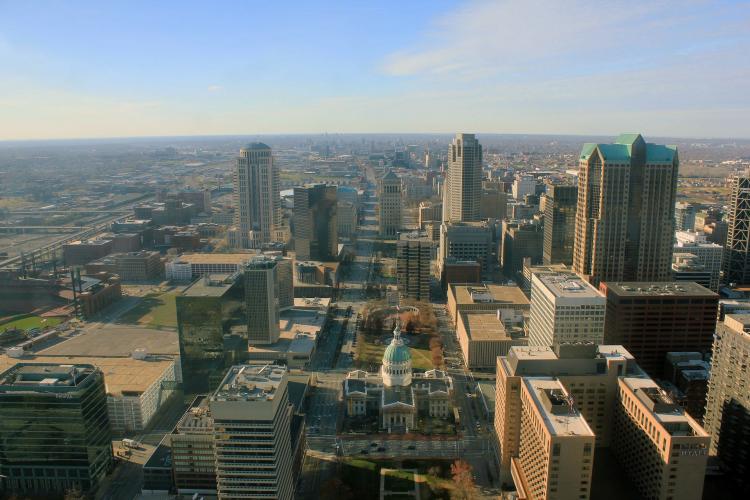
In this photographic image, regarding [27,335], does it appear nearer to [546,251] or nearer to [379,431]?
[379,431]

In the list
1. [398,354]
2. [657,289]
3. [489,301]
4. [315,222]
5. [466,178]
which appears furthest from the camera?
[466,178]

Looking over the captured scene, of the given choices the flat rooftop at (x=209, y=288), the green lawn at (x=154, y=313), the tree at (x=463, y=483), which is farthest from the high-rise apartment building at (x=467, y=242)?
the tree at (x=463, y=483)

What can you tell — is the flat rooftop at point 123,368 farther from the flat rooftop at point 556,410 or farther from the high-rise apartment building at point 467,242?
the high-rise apartment building at point 467,242

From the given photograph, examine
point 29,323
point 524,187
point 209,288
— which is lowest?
point 29,323

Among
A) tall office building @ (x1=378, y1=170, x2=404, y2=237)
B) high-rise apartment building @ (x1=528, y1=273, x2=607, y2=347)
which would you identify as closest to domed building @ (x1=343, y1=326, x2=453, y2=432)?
high-rise apartment building @ (x1=528, y1=273, x2=607, y2=347)

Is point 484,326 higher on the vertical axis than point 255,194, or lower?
lower

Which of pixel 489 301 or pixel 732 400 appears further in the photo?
pixel 489 301

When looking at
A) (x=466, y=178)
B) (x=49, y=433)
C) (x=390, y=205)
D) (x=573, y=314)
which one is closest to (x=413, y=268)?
(x=466, y=178)

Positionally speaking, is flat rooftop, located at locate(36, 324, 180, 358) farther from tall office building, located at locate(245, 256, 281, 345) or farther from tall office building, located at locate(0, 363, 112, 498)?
tall office building, located at locate(0, 363, 112, 498)

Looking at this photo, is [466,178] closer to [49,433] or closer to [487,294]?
[487,294]
